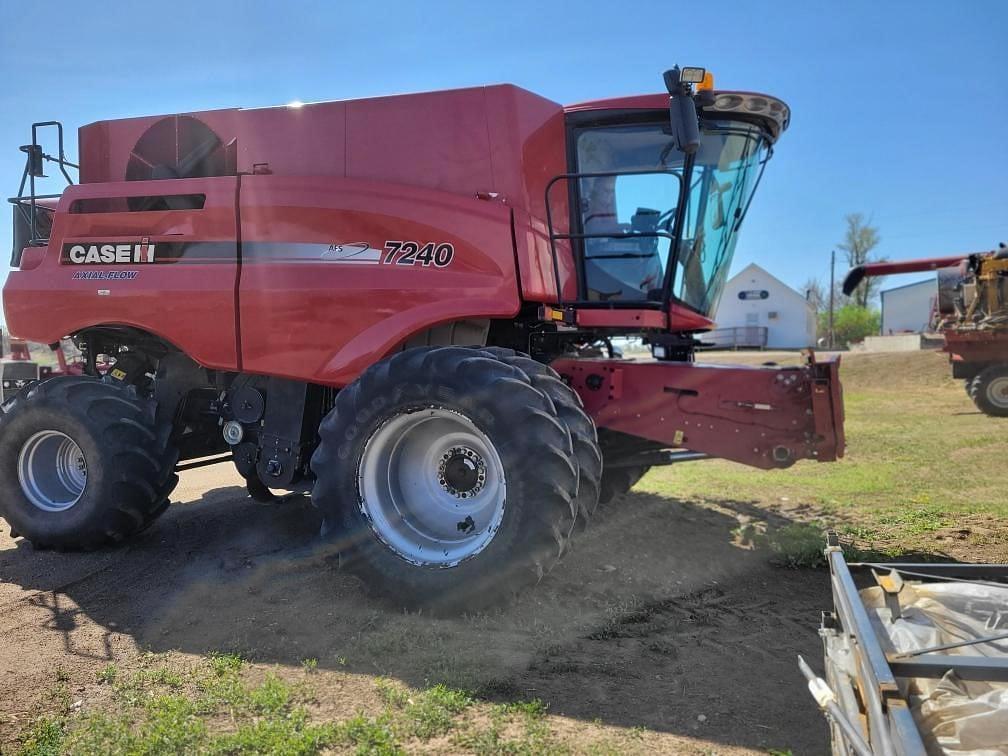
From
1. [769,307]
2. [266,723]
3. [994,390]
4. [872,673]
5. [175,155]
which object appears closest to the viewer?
[872,673]

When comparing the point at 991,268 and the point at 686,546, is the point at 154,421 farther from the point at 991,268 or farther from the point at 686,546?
the point at 991,268

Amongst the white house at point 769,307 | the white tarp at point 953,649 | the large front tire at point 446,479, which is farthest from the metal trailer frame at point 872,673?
the white house at point 769,307

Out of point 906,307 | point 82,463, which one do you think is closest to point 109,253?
point 82,463

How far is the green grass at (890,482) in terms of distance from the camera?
5.76 meters

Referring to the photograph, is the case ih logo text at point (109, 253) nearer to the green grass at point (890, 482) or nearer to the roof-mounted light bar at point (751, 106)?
the roof-mounted light bar at point (751, 106)

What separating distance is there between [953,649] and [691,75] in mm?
3184

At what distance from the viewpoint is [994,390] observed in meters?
13.2

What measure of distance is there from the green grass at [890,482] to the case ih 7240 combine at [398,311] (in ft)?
5.04

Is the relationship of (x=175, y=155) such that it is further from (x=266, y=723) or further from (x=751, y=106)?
(x=266, y=723)

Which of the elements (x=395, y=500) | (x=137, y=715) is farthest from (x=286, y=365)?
(x=137, y=715)

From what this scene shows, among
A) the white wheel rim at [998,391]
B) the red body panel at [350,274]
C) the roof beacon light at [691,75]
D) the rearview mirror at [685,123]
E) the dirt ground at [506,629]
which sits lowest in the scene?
the dirt ground at [506,629]

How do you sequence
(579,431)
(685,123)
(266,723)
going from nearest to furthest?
(266,723)
(579,431)
(685,123)

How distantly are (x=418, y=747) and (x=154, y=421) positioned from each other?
361 cm

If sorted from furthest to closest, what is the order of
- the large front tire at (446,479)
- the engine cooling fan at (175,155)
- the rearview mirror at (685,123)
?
1. the engine cooling fan at (175,155)
2. the rearview mirror at (685,123)
3. the large front tire at (446,479)
